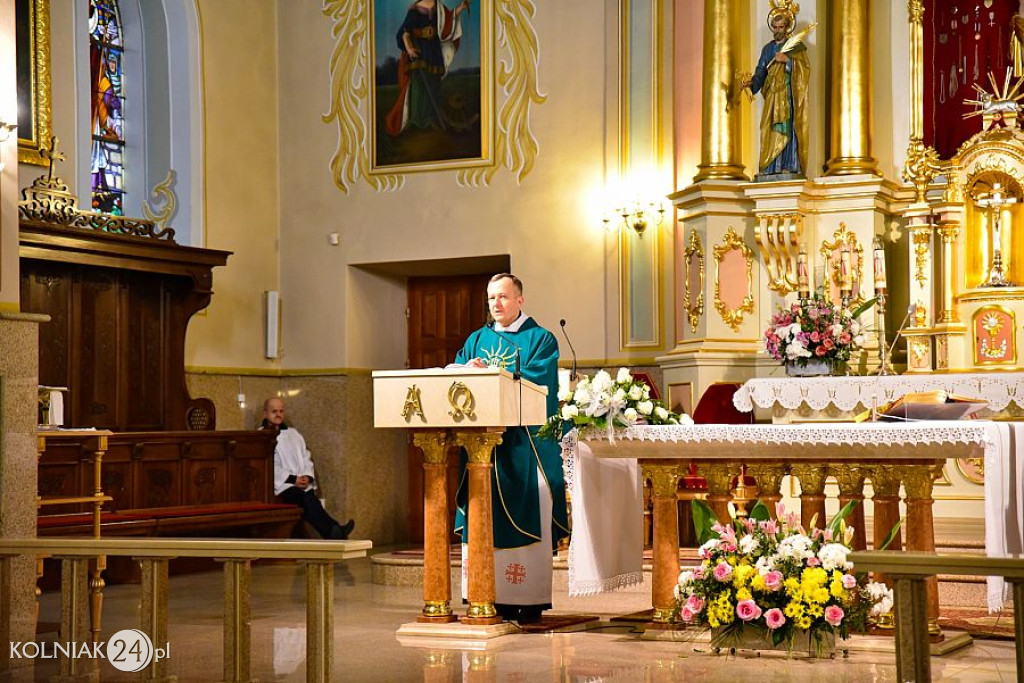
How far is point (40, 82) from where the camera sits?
425 inches

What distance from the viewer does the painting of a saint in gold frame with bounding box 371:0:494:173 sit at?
1265 cm

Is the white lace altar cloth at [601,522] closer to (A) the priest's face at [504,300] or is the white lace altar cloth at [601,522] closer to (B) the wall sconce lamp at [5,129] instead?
(A) the priest's face at [504,300]

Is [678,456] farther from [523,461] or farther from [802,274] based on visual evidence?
[802,274]

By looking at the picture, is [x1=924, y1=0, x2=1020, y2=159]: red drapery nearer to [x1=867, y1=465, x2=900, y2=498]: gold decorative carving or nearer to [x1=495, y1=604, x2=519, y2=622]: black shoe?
[x1=867, y1=465, x2=900, y2=498]: gold decorative carving

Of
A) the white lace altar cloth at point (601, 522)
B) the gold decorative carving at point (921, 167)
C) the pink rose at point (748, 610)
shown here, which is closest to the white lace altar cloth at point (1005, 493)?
the pink rose at point (748, 610)

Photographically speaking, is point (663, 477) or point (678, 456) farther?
point (663, 477)

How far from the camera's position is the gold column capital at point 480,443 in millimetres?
6688

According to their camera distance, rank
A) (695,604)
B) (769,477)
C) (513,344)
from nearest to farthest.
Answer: (695,604), (769,477), (513,344)

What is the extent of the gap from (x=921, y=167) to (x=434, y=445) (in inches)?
208

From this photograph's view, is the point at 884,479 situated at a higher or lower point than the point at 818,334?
lower

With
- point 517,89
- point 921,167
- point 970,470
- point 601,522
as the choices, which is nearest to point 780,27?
point 921,167

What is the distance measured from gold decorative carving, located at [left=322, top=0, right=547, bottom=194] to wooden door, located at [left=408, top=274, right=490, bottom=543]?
113 cm

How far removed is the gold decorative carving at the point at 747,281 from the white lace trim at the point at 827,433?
424 cm

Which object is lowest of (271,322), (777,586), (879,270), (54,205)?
(777,586)
